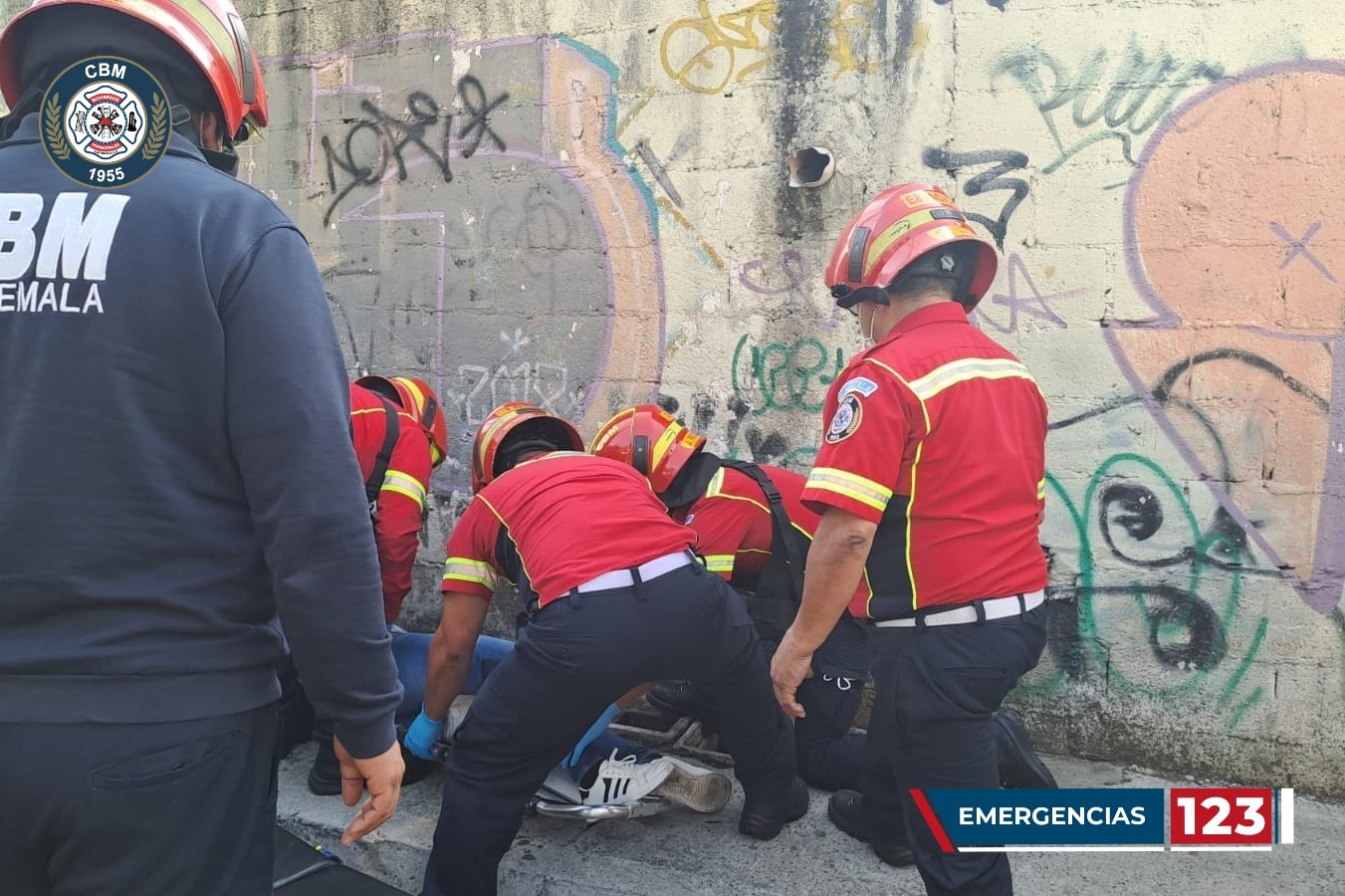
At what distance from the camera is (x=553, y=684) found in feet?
8.72

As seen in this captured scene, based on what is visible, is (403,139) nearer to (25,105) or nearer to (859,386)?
(859,386)

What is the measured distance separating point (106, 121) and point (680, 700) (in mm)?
2907

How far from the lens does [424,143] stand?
480 cm

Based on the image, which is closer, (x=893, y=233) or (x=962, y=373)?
(x=962, y=373)

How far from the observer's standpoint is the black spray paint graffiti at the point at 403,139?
184 inches

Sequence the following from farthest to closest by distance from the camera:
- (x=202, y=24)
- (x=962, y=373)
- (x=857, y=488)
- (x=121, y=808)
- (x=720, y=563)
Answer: (x=720, y=563) → (x=962, y=373) → (x=857, y=488) → (x=202, y=24) → (x=121, y=808)

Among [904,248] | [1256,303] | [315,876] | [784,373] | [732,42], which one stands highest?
[732,42]

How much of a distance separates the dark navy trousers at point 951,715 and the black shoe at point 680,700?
1.32 m

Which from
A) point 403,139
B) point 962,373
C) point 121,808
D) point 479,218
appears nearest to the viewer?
point 121,808

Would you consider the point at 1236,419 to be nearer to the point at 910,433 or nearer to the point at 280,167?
the point at 910,433

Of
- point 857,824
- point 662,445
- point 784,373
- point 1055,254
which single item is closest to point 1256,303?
point 1055,254

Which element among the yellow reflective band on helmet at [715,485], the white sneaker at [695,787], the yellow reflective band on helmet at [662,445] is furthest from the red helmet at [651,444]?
the white sneaker at [695,787]

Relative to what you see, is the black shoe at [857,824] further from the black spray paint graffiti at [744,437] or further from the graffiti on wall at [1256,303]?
the graffiti on wall at [1256,303]

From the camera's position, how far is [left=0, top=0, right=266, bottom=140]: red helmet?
1.62m
